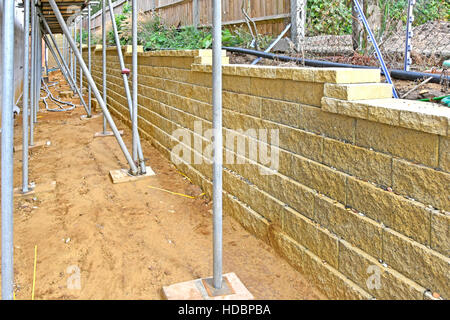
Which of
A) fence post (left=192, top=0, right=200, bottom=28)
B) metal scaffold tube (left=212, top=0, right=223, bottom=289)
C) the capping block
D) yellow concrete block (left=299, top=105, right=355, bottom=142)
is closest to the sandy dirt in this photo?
metal scaffold tube (left=212, top=0, right=223, bottom=289)

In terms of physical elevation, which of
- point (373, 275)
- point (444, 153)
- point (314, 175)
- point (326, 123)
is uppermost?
point (326, 123)

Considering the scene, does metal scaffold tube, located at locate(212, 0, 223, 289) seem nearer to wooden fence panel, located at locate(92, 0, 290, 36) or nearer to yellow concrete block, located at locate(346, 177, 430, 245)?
yellow concrete block, located at locate(346, 177, 430, 245)

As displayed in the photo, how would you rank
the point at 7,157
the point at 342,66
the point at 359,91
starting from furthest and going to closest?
the point at 342,66
the point at 359,91
the point at 7,157

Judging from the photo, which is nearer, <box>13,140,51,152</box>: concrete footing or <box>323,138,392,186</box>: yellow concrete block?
<box>323,138,392,186</box>: yellow concrete block

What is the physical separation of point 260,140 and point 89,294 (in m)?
1.87

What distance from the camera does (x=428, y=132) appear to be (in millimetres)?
2232

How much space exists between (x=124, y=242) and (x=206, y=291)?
51.9 inches

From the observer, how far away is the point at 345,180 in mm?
2875

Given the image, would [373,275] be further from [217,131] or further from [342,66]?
[342,66]

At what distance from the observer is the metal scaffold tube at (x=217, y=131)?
260 centimetres

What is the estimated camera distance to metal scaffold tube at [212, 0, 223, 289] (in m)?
2.60

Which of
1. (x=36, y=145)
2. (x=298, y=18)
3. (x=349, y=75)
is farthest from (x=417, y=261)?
(x=36, y=145)

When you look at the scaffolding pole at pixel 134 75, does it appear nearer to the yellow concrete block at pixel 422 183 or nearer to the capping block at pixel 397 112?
the capping block at pixel 397 112

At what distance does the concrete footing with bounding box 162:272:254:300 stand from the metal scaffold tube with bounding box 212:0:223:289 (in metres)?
0.06
